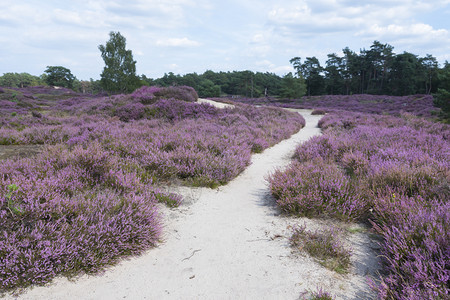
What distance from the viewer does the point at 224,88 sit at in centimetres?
8881

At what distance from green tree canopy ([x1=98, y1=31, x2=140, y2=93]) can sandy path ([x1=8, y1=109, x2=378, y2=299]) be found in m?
32.5

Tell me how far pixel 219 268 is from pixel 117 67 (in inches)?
1374

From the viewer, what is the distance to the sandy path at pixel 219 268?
2.33 m

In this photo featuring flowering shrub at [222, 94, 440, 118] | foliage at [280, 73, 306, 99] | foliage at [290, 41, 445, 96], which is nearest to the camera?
flowering shrub at [222, 94, 440, 118]

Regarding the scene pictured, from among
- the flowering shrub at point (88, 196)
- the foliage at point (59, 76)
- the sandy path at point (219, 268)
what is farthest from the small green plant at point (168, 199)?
the foliage at point (59, 76)

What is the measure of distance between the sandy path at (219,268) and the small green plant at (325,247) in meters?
0.10

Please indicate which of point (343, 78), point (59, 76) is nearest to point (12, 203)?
point (343, 78)

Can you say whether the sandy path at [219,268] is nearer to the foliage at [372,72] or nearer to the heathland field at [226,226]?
the heathland field at [226,226]

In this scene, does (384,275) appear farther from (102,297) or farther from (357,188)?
(102,297)

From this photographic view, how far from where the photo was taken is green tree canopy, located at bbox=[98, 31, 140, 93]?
31688mm

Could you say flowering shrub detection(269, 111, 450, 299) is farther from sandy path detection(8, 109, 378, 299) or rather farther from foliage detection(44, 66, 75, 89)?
foliage detection(44, 66, 75, 89)

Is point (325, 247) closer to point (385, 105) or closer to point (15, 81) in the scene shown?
point (385, 105)

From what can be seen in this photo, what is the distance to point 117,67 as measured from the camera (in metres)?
32.2

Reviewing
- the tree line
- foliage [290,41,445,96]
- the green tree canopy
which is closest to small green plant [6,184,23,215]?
the green tree canopy
